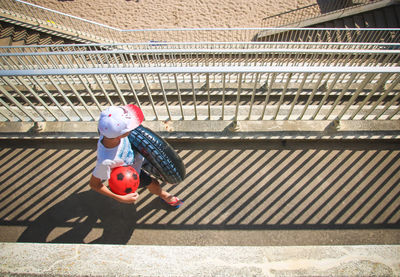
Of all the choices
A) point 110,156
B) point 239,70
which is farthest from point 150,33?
point 110,156

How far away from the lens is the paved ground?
319 cm

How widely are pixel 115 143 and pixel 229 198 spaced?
220 cm

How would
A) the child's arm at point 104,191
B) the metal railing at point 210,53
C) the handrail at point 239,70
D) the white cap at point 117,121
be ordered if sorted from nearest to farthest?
1. the white cap at point 117,121
2. the child's arm at point 104,191
3. the handrail at point 239,70
4. the metal railing at point 210,53

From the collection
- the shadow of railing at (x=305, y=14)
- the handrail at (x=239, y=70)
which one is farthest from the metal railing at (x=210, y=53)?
the shadow of railing at (x=305, y=14)

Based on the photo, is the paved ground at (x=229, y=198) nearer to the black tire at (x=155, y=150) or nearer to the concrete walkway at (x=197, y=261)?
the concrete walkway at (x=197, y=261)

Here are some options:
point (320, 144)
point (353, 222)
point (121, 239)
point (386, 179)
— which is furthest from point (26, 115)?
point (386, 179)

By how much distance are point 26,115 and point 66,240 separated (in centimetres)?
251

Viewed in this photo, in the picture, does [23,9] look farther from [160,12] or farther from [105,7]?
[160,12]

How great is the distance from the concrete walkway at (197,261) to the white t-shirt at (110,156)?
0.99m

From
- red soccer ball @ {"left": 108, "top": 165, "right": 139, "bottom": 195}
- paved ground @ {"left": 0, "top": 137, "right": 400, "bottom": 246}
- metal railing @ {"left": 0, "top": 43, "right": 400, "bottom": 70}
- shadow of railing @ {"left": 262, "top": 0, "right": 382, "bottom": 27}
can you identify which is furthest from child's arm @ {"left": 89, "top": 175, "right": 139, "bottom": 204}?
shadow of railing @ {"left": 262, "top": 0, "right": 382, "bottom": 27}

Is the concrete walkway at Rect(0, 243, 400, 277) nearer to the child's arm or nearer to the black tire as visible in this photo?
the child's arm

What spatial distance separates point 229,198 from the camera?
11.3 ft

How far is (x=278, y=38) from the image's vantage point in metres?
11.3

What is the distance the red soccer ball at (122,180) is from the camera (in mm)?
2137
